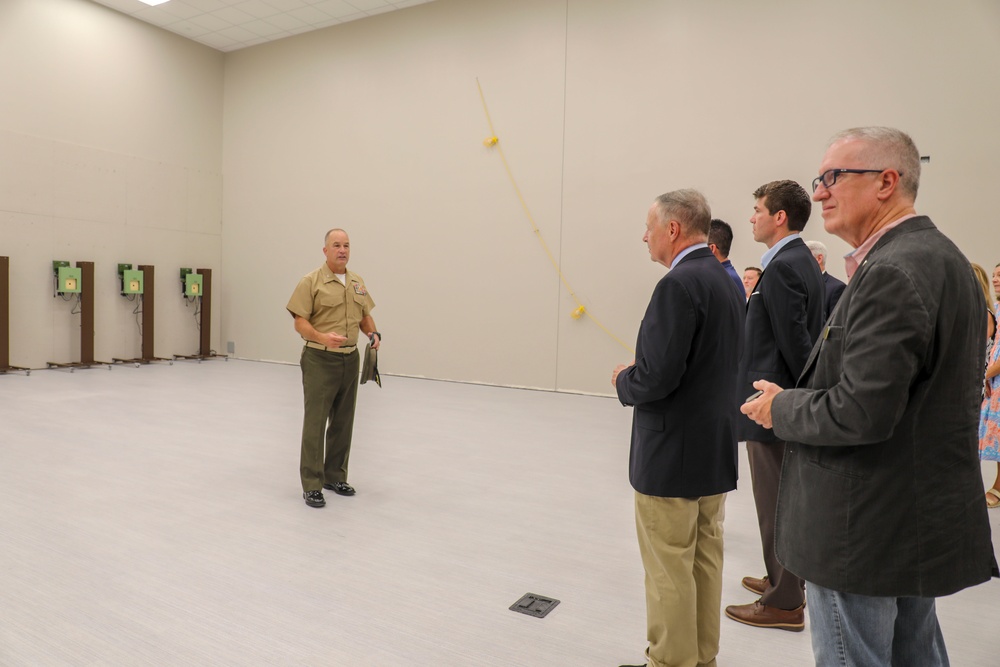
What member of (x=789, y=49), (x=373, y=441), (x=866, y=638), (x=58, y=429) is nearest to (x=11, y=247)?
(x=58, y=429)

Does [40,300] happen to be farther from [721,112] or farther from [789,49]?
[789,49]

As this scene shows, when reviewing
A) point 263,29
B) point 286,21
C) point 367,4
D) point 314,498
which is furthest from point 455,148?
point 314,498

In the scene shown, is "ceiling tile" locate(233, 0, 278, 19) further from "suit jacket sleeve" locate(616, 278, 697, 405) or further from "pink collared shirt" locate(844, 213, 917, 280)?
"pink collared shirt" locate(844, 213, 917, 280)

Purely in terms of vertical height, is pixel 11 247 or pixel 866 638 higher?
pixel 11 247

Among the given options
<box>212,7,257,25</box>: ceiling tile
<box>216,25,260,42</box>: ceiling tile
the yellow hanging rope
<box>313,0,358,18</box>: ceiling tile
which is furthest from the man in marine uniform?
<box>216,25,260,42</box>: ceiling tile

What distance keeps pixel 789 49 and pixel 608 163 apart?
2.19m

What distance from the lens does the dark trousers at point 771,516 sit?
2.52 m

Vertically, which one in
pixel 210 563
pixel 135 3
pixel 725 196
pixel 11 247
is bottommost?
pixel 210 563

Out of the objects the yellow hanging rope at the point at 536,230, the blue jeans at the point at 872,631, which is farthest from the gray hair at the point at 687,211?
the yellow hanging rope at the point at 536,230

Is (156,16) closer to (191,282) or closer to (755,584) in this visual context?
(191,282)

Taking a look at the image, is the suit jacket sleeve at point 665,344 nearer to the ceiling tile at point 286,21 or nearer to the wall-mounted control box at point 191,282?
the ceiling tile at point 286,21

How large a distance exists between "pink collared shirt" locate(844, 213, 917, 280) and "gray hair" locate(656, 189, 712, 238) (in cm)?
64

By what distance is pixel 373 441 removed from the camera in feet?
17.5

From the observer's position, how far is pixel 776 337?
2.55m
